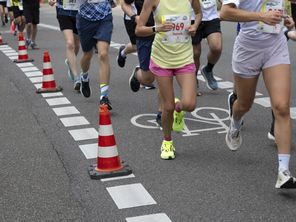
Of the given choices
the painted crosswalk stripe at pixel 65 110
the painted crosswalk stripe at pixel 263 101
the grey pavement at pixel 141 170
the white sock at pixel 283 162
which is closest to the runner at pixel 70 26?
the grey pavement at pixel 141 170

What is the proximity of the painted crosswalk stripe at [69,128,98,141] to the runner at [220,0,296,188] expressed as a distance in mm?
2191

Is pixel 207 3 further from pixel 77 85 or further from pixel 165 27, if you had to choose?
pixel 165 27

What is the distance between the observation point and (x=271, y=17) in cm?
485

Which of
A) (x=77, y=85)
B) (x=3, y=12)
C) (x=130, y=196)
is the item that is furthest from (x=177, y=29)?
(x=3, y=12)

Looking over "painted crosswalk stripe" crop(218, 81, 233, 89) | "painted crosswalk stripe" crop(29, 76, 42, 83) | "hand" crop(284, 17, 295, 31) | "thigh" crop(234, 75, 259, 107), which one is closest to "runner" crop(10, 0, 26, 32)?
"painted crosswalk stripe" crop(29, 76, 42, 83)

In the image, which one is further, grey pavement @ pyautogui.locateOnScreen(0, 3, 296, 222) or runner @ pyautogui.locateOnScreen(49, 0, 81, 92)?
runner @ pyautogui.locateOnScreen(49, 0, 81, 92)

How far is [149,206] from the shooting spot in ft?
16.0

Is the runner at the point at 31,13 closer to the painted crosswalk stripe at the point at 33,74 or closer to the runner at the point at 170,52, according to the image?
the painted crosswalk stripe at the point at 33,74

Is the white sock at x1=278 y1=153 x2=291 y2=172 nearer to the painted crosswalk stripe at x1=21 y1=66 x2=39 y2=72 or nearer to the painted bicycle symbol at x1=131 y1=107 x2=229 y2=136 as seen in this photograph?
the painted bicycle symbol at x1=131 y1=107 x2=229 y2=136

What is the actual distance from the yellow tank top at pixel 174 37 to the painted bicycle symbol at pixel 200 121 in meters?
1.31

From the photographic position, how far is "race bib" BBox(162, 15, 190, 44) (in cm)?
591

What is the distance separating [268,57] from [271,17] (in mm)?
401

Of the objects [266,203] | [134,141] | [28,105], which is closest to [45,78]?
[28,105]

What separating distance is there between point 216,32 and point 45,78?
2769mm
